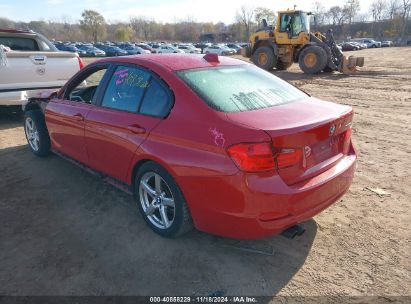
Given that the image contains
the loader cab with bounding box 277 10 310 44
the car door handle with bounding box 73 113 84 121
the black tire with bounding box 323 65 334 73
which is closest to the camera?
the car door handle with bounding box 73 113 84 121

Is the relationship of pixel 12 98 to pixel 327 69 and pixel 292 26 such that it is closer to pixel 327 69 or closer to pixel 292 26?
pixel 292 26

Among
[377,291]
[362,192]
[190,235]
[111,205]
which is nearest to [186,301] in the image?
[190,235]

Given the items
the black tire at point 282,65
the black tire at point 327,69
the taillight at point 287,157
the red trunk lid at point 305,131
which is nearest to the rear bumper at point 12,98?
the red trunk lid at point 305,131

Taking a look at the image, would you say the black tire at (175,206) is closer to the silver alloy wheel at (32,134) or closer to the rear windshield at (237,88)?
the rear windshield at (237,88)

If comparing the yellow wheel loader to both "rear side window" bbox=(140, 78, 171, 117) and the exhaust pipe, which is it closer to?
"rear side window" bbox=(140, 78, 171, 117)

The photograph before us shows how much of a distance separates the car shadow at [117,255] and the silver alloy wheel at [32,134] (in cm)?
149

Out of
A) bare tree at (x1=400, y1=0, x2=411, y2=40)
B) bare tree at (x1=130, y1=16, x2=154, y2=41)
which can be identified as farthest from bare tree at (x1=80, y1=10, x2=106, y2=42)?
bare tree at (x1=400, y1=0, x2=411, y2=40)

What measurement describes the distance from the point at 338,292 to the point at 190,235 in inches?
53.3

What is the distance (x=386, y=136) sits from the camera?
633 centimetres

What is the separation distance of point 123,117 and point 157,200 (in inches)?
33.6

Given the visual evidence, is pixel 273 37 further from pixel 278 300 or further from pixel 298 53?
pixel 278 300

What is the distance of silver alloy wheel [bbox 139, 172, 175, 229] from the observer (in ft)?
10.3

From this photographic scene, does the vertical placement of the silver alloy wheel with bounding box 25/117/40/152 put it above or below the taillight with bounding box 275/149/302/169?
below

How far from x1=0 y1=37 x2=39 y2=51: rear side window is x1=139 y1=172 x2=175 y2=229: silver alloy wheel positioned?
21.7ft
